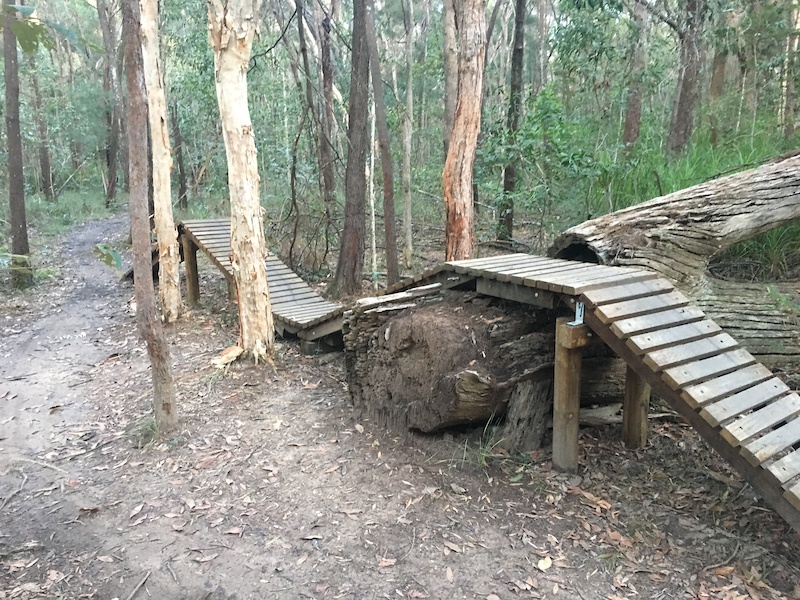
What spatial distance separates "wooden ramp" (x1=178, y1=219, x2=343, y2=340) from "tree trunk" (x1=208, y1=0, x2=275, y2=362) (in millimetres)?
561

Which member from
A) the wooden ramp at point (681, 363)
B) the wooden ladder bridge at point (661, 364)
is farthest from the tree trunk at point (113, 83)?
the wooden ramp at point (681, 363)

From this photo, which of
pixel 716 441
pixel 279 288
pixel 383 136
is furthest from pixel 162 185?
pixel 716 441

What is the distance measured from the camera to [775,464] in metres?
3.38

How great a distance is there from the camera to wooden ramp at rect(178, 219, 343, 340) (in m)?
6.86

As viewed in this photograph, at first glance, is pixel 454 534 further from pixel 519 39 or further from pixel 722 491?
pixel 519 39

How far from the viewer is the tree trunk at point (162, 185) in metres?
7.78

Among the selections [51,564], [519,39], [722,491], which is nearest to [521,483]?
[722,491]

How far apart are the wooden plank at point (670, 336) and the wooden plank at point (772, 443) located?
746mm

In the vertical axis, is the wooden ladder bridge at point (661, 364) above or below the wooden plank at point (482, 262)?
below

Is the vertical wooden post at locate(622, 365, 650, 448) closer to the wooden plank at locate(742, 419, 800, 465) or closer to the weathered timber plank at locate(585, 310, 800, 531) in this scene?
the weathered timber plank at locate(585, 310, 800, 531)

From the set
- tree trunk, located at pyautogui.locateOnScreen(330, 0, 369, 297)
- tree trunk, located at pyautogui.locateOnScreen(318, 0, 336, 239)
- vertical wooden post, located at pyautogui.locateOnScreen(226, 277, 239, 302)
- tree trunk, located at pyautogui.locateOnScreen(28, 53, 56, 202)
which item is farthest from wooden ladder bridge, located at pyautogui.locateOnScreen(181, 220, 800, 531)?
tree trunk, located at pyautogui.locateOnScreen(28, 53, 56, 202)

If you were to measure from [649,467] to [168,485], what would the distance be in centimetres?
356

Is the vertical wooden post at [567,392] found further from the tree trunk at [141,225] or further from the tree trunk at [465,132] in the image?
the tree trunk at [465,132]

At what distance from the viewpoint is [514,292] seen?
458 cm
